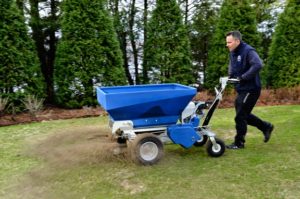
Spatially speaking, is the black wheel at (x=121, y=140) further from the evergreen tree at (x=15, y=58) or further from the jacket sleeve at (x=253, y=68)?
the evergreen tree at (x=15, y=58)

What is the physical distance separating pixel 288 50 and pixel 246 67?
5.51m

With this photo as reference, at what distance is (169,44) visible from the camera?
10188 mm

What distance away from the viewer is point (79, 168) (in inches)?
187

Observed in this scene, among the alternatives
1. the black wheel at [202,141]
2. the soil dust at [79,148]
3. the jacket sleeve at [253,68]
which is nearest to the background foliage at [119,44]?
the soil dust at [79,148]

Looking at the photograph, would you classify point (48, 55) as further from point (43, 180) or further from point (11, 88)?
point (43, 180)

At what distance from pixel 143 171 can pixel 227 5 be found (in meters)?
6.76

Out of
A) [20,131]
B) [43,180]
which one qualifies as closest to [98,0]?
[20,131]

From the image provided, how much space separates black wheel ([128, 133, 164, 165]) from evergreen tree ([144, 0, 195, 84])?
17.8 ft

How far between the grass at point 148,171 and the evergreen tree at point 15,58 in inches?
107

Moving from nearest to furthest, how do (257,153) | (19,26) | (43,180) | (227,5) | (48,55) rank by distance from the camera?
(43,180)
(257,153)
(19,26)
(227,5)
(48,55)

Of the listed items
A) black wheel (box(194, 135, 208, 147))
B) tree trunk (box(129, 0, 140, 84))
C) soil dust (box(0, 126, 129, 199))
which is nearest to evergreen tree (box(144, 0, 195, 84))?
tree trunk (box(129, 0, 140, 84))

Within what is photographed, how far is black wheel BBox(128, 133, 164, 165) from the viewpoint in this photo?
4.68 meters

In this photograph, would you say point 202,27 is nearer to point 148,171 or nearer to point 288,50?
point 288,50

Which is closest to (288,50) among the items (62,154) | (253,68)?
(253,68)
